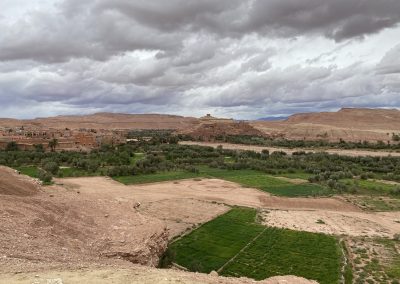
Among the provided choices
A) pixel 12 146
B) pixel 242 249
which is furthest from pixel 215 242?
pixel 12 146

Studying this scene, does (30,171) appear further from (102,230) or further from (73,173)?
(102,230)

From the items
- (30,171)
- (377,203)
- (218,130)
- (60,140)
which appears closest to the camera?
(377,203)

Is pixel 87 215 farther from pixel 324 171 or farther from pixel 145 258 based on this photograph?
pixel 324 171

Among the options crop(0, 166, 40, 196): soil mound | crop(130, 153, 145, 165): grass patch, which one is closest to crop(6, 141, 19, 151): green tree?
crop(130, 153, 145, 165): grass patch

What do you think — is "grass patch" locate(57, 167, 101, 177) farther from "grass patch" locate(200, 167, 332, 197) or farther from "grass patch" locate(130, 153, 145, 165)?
"grass patch" locate(200, 167, 332, 197)

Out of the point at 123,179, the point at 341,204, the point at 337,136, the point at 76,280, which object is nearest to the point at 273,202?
the point at 341,204

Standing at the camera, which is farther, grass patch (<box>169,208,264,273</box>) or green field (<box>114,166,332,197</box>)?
green field (<box>114,166,332,197</box>)
